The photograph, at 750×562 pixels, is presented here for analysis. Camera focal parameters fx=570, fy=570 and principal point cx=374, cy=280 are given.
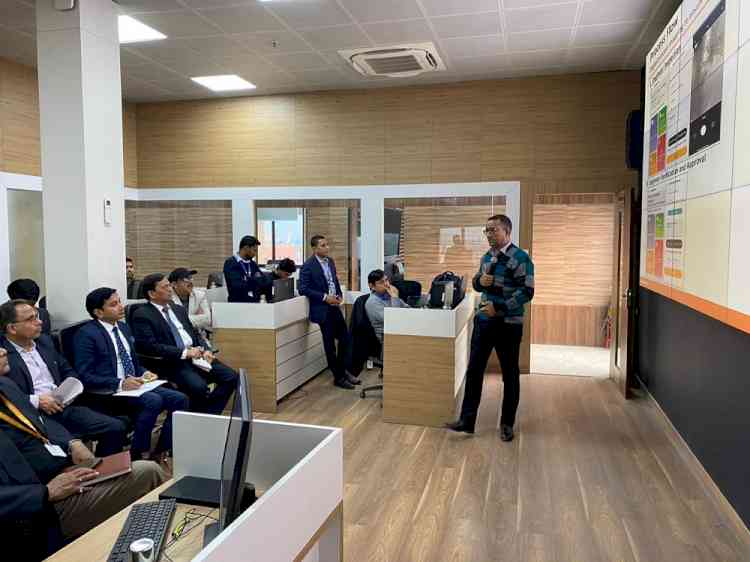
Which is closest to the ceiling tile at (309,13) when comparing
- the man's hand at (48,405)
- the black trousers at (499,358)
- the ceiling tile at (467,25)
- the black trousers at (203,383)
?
the ceiling tile at (467,25)

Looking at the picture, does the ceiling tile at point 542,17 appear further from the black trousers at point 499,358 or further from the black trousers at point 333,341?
the black trousers at point 333,341

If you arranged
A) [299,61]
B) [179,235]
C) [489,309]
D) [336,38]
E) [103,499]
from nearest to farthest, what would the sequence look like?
1. [103,499]
2. [489,309]
3. [336,38]
4. [299,61]
5. [179,235]

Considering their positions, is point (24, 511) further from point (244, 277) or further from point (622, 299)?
point (622, 299)

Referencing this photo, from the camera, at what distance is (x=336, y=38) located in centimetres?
533

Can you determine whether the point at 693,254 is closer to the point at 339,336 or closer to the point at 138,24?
the point at 339,336

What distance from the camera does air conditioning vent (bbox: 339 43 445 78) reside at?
221 inches

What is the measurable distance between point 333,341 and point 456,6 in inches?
134

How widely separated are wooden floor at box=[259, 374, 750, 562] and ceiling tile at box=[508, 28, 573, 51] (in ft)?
11.3

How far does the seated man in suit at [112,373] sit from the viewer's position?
3.64 metres

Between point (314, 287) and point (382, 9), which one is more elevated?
point (382, 9)

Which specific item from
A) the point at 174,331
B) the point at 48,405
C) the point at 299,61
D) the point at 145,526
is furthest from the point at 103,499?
the point at 299,61

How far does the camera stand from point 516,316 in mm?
4340

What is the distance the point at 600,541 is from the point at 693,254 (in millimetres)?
1665

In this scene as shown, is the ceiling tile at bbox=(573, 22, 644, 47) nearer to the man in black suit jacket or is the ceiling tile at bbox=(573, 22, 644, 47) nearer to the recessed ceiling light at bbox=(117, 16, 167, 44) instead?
the man in black suit jacket
